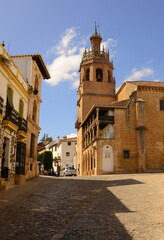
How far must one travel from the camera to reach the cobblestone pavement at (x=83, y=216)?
6.64 meters

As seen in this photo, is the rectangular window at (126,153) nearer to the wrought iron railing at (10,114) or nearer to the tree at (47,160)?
the wrought iron railing at (10,114)

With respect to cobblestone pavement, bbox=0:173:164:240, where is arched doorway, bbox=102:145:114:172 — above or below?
above

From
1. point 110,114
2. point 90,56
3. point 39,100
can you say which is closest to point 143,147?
point 110,114

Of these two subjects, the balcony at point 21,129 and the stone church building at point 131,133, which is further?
the stone church building at point 131,133

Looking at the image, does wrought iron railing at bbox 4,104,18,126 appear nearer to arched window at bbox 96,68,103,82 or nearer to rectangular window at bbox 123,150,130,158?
rectangular window at bbox 123,150,130,158

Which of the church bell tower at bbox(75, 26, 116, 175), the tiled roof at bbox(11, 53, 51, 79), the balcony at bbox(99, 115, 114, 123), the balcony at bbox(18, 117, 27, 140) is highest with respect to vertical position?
the church bell tower at bbox(75, 26, 116, 175)

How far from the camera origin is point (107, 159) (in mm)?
30156

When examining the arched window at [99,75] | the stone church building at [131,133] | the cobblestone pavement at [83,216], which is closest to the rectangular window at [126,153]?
the stone church building at [131,133]

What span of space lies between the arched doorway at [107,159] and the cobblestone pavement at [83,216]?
17.2m

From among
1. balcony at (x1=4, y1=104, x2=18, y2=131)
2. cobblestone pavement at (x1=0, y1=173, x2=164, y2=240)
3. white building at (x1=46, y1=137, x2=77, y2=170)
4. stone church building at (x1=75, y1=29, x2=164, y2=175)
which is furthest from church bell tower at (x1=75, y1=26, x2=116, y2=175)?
cobblestone pavement at (x1=0, y1=173, x2=164, y2=240)

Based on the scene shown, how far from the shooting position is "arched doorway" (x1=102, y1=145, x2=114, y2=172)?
29984 mm

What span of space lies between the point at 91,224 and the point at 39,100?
56.0ft

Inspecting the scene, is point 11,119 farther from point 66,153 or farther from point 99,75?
point 66,153

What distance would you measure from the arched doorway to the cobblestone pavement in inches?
675
